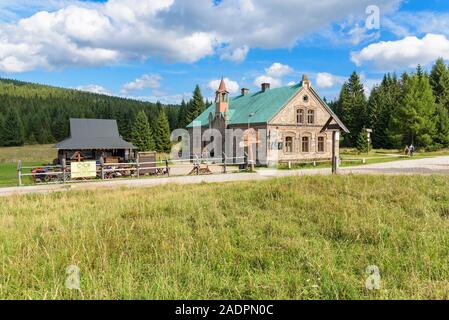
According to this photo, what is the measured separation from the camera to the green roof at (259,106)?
3181cm

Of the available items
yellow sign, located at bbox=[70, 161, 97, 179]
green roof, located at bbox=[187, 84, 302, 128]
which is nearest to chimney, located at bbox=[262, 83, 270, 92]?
green roof, located at bbox=[187, 84, 302, 128]

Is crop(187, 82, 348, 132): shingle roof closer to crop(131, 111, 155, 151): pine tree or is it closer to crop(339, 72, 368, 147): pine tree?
crop(131, 111, 155, 151): pine tree

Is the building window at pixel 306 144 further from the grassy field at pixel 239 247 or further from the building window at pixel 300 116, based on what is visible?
the grassy field at pixel 239 247

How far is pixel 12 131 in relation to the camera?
87.3m

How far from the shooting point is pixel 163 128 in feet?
212

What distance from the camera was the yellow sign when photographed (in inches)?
794

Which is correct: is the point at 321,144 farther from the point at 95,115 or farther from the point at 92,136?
the point at 95,115

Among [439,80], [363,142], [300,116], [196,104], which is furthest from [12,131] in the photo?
[439,80]

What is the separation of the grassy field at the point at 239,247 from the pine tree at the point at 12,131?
303ft

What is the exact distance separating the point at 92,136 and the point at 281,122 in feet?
62.5

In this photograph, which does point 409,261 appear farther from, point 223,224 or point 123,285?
point 123,285

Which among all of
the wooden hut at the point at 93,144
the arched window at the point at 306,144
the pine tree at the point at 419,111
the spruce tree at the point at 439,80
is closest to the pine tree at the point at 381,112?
the spruce tree at the point at 439,80

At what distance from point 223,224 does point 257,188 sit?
3708mm

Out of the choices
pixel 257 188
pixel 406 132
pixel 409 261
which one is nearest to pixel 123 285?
pixel 409 261
